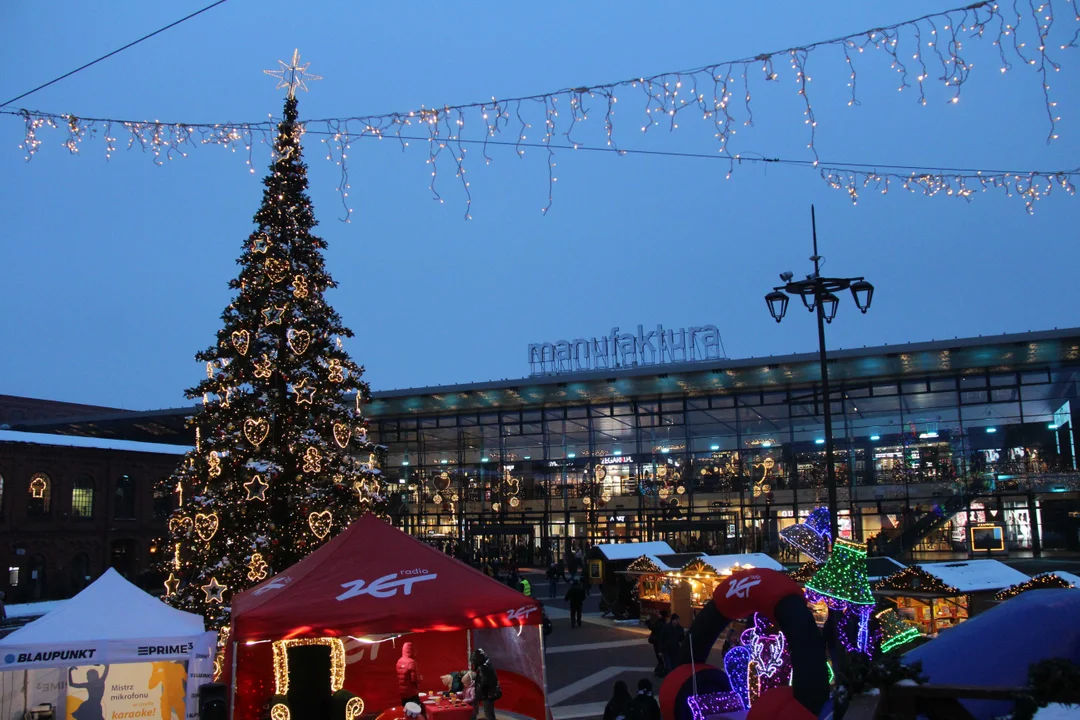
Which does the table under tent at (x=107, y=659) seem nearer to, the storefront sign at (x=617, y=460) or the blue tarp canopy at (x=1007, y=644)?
the blue tarp canopy at (x=1007, y=644)

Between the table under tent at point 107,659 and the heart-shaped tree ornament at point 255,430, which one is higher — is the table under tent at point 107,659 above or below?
below

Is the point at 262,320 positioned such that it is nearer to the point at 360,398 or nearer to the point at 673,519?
the point at 360,398

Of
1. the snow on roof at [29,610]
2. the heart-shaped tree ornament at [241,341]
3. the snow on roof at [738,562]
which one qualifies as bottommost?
the snow on roof at [29,610]

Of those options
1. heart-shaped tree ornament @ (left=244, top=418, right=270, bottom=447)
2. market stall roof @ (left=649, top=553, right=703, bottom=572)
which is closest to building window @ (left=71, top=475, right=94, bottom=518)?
market stall roof @ (left=649, top=553, right=703, bottom=572)

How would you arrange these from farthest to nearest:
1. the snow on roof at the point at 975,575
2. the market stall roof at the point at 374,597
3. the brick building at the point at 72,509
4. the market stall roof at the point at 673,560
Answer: the brick building at the point at 72,509 → the market stall roof at the point at 673,560 → the snow on roof at the point at 975,575 → the market stall roof at the point at 374,597

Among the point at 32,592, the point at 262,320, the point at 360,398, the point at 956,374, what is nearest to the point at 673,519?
the point at 956,374

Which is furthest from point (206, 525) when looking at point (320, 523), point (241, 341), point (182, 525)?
point (241, 341)

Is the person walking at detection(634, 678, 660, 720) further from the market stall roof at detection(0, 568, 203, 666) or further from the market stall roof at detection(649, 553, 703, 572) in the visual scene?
the market stall roof at detection(649, 553, 703, 572)

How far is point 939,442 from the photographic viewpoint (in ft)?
102

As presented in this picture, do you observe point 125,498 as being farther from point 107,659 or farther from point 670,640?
point 107,659

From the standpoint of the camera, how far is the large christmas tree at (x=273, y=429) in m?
14.1

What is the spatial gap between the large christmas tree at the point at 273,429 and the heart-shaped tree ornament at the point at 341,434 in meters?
0.02

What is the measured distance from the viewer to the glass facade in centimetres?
3039

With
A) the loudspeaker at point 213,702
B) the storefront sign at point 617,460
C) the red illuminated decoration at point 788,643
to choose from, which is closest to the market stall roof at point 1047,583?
the red illuminated decoration at point 788,643
